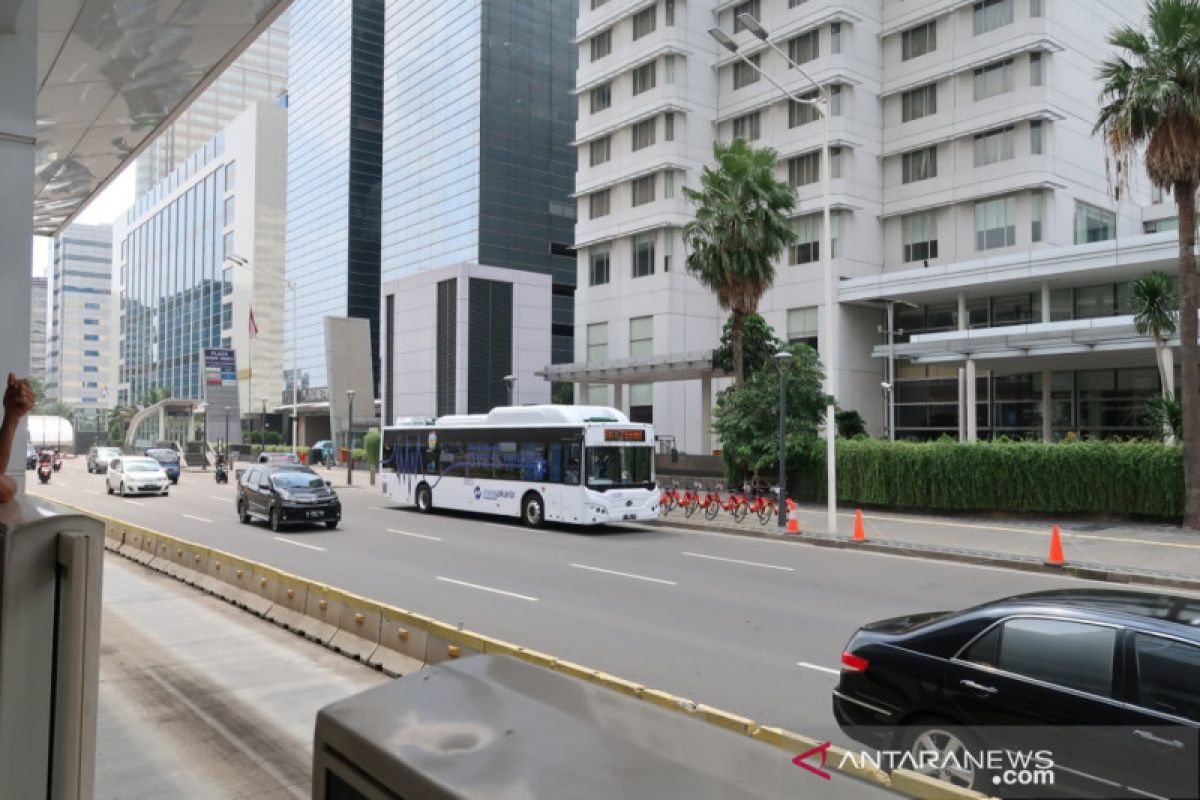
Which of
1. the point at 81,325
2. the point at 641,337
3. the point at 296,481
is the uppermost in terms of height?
the point at 81,325

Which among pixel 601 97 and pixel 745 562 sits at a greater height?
pixel 601 97

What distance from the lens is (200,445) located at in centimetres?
6269

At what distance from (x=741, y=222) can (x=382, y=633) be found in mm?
23846

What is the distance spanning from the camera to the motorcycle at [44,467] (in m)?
39.7

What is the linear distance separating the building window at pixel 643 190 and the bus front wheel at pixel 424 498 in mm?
27883

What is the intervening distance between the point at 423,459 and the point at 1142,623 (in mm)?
24108

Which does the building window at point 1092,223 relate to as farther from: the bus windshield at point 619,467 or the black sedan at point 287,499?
the black sedan at point 287,499

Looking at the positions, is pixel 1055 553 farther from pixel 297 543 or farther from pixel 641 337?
pixel 641 337

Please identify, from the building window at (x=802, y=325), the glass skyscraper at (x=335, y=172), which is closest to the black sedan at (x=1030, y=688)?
the building window at (x=802, y=325)

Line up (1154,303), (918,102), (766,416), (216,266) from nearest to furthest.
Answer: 1. (1154,303)
2. (766,416)
3. (918,102)
4. (216,266)

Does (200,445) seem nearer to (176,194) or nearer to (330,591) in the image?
(330,591)

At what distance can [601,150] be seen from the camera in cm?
5291

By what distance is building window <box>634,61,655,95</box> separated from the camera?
1946 inches

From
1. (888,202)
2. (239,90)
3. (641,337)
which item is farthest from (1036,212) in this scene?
(239,90)
